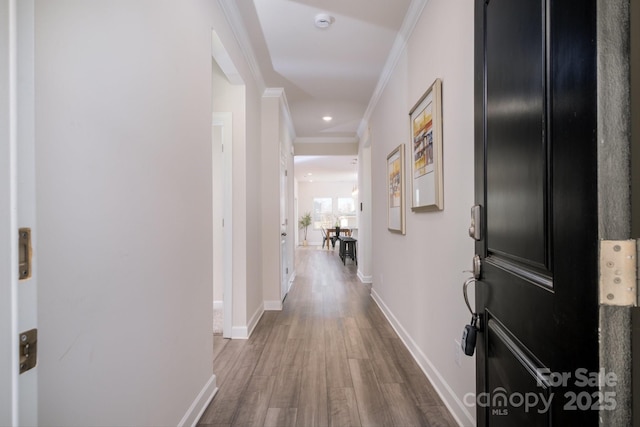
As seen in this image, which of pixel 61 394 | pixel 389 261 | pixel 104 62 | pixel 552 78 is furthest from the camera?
pixel 389 261

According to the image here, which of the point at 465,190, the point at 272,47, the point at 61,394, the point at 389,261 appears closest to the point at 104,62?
the point at 61,394

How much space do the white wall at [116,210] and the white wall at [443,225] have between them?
139cm

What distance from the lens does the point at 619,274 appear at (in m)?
0.51

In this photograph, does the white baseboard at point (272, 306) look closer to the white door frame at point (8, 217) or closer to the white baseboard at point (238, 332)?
the white baseboard at point (238, 332)

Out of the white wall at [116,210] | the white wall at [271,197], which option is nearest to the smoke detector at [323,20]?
the white wall at [116,210]

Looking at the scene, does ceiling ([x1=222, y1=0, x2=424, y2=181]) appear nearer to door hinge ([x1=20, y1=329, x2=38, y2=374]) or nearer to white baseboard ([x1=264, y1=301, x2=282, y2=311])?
door hinge ([x1=20, y1=329, x2=38, y2=374])

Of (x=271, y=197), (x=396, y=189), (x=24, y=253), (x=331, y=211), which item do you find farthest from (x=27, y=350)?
(x=331, y=211)

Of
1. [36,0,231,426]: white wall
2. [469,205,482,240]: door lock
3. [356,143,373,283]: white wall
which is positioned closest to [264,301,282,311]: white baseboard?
[356,143,373,283]: white wall

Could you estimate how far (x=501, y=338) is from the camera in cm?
90

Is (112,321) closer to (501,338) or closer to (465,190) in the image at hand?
(501,338)

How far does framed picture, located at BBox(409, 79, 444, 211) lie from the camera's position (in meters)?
1.91

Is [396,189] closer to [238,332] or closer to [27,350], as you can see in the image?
[238,332]

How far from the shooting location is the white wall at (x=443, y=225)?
160 cm

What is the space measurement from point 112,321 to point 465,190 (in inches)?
61.9
